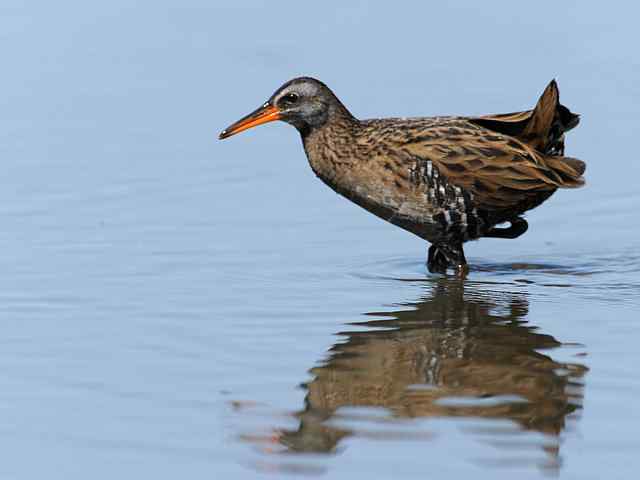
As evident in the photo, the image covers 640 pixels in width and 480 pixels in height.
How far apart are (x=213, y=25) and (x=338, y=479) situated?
9.82 meters

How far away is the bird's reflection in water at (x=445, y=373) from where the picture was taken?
6418 millimetres

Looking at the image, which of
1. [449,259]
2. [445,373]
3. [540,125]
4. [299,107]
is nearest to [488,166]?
[540,125]

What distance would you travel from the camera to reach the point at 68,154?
11711 millimetres

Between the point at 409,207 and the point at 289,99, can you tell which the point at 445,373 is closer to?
the point at 409,207

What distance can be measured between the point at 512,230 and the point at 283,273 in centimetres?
162

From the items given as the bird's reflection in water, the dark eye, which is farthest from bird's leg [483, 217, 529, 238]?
the dark eye

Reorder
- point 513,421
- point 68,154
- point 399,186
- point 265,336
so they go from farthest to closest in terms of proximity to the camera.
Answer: point 68,154 → point 399,186 → point 265,336 → point 513,421

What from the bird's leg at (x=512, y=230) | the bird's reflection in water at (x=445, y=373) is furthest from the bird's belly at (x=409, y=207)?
the bird's reflection in water at (x=445, y=373)

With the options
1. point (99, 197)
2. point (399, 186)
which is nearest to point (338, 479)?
point (399, 186)

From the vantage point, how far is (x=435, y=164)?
9.29 m

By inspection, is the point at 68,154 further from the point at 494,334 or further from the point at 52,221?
the point at 494,334

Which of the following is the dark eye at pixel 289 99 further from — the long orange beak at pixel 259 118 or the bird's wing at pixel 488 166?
the bird's wing at pixel 488 166

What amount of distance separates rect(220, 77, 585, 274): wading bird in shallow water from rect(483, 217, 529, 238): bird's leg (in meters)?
0.13

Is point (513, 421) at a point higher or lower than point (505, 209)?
lower
